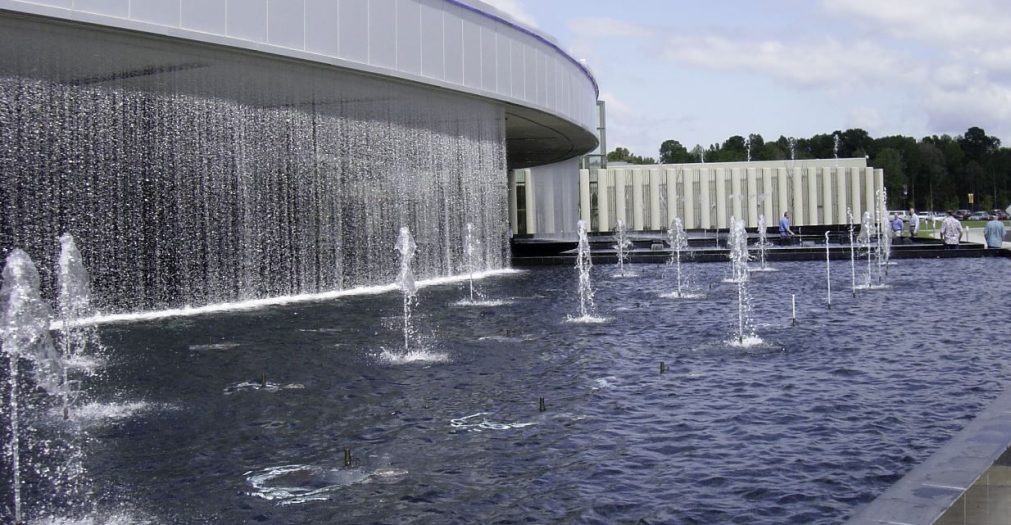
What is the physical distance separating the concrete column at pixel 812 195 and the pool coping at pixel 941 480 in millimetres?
58596

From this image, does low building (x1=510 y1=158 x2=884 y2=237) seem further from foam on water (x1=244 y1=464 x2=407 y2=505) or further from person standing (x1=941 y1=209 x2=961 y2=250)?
foam on water (x1=244 y1=464 x2=407 y2=505)

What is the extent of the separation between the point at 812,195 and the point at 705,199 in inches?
280

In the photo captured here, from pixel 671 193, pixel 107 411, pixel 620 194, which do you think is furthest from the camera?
pixel 671 193

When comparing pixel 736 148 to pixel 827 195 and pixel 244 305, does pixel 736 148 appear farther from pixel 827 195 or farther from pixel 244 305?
pixel 244 305

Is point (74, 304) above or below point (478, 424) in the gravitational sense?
above

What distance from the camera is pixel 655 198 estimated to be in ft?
200

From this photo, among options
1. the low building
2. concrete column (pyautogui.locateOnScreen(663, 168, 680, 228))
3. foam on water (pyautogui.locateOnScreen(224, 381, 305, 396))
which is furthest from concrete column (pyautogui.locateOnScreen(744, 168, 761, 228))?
foam on water (pyautogui.locateOnScreen(224, 381, 305, 396))

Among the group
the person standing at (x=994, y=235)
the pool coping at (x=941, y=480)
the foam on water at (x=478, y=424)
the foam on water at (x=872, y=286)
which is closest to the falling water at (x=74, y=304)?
the foam on water at (x=478, y=424)

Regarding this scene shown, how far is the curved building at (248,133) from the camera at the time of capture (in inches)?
622

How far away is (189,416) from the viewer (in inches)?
328

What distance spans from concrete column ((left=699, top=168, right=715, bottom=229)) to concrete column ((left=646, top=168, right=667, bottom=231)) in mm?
2682

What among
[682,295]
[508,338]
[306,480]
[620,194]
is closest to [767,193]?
[620,194]

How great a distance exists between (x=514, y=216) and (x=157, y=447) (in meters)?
40.0

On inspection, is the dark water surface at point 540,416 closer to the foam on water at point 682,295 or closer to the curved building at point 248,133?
the foam on water at point 682,295
